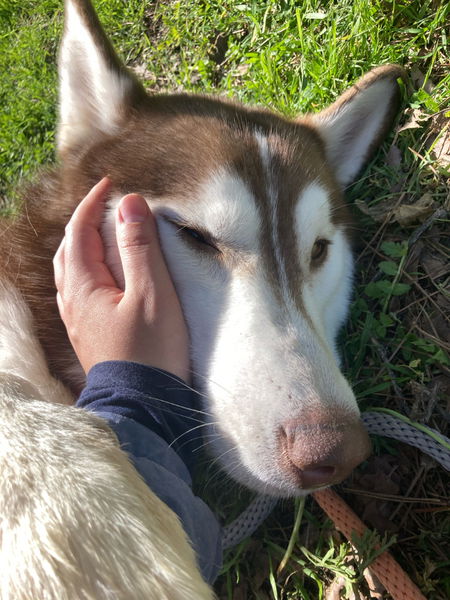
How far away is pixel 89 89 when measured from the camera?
2438 mm

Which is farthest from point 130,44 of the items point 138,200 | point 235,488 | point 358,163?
point 235,488

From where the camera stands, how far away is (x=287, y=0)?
344cm

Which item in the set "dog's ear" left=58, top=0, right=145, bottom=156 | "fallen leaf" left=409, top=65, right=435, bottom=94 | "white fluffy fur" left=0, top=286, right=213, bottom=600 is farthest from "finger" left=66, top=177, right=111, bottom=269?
"fallen leaf" left=409, top=65, right=435, bottom=94

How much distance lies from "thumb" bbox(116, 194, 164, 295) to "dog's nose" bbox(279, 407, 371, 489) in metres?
0.75

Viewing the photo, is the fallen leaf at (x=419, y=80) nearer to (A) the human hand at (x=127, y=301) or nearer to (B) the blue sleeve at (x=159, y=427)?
(A) the human hand at (x=127, y=301)

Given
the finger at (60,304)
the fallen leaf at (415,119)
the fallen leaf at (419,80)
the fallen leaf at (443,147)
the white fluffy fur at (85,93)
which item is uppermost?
the white fluffy fur at (85,93)

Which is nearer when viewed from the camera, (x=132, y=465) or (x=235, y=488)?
(x=132, y=465)

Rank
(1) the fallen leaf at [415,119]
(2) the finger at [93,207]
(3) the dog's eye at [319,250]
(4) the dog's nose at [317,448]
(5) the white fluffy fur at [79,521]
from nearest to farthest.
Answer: (5) the white fluffy fur at [79,521], (4) the dog's nose at [317,448], (2) the finger at [93,207], (3) the dog's eye at [319,250], (1) the fallen leaf at [415,119]

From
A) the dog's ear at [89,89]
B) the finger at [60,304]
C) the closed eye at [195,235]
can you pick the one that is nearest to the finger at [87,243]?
the finger at [60,304]

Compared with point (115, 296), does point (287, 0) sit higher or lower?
higher

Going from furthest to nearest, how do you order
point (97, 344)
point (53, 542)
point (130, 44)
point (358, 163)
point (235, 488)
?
point (130, 44) < point (358, 163) < point (235, 488) < point (97, 344) < point (53, 542)

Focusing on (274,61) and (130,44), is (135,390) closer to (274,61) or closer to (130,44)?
(274,61)

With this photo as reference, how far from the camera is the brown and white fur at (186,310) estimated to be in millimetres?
1334

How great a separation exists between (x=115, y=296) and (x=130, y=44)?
2.84m
